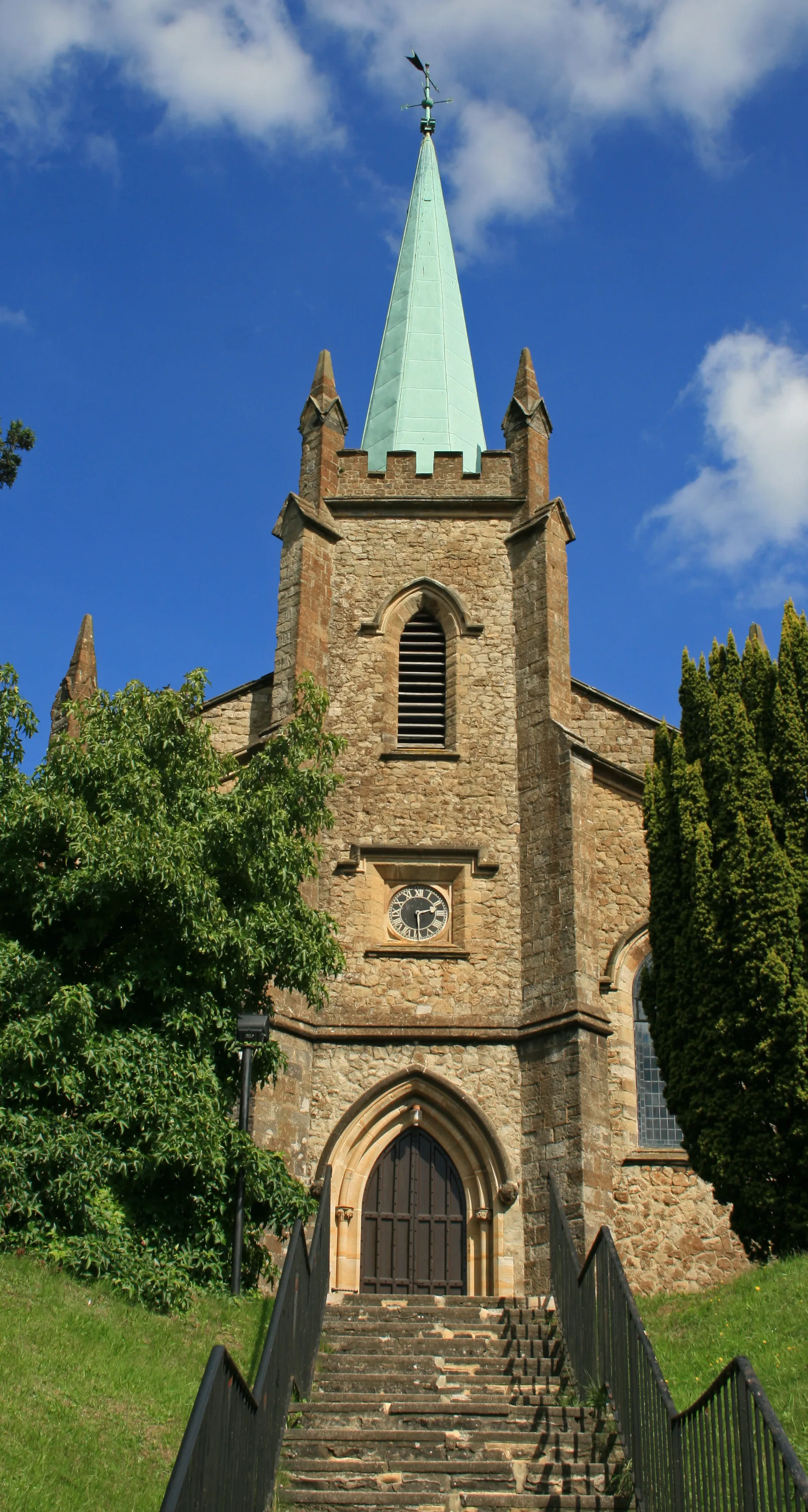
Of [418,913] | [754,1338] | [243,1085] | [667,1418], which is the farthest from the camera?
[418,913]

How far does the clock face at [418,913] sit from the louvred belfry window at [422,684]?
7.29 ft

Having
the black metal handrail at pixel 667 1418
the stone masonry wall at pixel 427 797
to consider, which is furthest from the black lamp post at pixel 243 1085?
the stone masonry wall at pixel 427 797

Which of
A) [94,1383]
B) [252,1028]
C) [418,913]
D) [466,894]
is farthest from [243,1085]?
[466,894]

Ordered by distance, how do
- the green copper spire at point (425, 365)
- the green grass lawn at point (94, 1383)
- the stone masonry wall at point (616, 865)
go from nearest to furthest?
the green grass lawn at point (94, 1383) → the stone masonry wall at point (616, 865) → the green copper spire at point (425, 365)

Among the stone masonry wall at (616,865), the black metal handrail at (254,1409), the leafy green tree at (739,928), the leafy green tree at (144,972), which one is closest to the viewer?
the black metal handrail at (254,1409)

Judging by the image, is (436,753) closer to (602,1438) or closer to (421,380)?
(421,380)

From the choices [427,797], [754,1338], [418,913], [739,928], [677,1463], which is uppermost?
[427,797]

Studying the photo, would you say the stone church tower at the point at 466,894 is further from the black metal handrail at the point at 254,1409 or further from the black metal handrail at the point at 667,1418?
the black metal handrail at the point at 667,1418

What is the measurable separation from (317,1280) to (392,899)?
6640 millimetres

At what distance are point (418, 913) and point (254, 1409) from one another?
414 inches

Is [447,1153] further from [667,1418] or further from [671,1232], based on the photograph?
[667,1418]

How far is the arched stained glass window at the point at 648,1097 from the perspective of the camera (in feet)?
56.1

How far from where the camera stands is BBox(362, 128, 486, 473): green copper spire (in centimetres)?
2336

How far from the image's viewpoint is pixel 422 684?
1938cm
